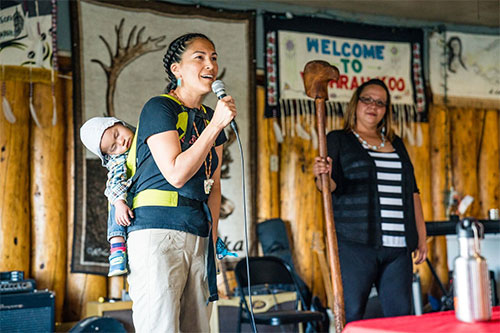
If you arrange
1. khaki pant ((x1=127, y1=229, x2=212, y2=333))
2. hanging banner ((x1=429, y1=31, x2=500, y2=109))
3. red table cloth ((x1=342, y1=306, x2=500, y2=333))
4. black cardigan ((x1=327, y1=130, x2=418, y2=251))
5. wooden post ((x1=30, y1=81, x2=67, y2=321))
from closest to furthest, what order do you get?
red table cloth ((x1=342, y1=306, x2=500, y2=333)) → khaki pant ((x1=127, y1=229, x2=212, y2=333)) → black cardigan ((x1=327, y1=130, x2=418, y2=251)) → wooden post ((x1=30, y1=81, x2=67, y2=321)) → hanging banner ((x1=429, y1=31, x2=500, y2=109))

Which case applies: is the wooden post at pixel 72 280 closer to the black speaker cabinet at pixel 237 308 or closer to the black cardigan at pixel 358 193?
the black speaker cabinet at pixel 237 308

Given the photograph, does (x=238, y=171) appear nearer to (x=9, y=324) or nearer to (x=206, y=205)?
(x=9, y=324)

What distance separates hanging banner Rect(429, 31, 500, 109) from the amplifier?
421 cm

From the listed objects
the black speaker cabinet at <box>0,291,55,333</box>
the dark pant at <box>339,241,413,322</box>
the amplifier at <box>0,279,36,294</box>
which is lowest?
the black speaker cabinet at <box>0,291,55,333</box>

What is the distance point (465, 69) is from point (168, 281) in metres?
5.38

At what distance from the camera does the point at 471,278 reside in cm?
143

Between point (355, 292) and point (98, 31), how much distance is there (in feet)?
10.3

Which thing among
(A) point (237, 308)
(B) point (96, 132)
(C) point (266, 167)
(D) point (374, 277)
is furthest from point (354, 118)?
(C) point (266, 167)

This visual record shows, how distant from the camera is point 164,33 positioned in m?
5.43

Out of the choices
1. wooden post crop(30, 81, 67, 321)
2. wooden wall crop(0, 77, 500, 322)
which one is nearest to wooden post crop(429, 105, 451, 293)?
wooden wall crop(0, 77, 500, 322)

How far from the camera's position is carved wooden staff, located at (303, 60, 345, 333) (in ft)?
10.3

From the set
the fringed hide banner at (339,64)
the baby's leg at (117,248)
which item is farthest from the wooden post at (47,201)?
the baby's leg at (117,248)

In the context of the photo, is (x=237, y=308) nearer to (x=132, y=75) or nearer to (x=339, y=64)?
(x=132, y=75)

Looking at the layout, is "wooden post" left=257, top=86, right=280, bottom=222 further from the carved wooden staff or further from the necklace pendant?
the necklace pendant
